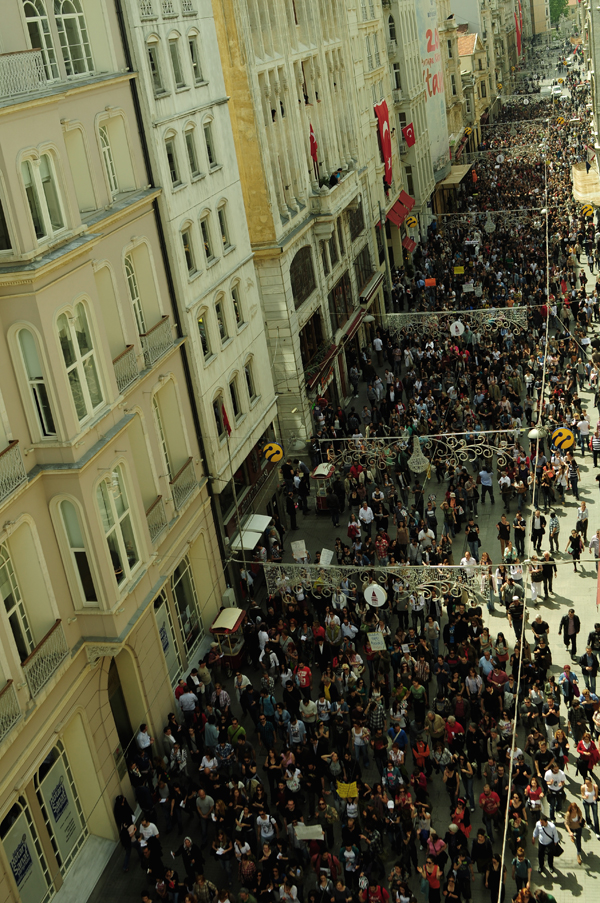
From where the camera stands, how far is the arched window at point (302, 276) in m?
37.6

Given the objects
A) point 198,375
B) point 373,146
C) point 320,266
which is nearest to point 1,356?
point 198,375

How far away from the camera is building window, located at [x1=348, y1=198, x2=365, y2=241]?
47.4 m

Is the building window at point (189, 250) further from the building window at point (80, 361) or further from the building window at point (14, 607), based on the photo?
the building window at point (14, 607)

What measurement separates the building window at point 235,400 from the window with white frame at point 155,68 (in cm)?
880

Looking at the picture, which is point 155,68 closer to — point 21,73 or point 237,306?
point 237,306

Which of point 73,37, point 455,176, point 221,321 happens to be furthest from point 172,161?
point 455,176

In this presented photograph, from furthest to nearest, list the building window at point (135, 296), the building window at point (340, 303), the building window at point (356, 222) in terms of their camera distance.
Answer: the building window at point (356, 222) → the building window at point (340, 303) → the building window at point (135, 296)

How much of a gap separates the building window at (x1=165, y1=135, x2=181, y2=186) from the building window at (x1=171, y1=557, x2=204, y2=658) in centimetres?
1035

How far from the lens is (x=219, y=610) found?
28.6 m

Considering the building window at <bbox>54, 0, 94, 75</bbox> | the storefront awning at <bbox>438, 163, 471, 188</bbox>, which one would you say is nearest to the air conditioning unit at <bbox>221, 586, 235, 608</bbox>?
the building window at <bbox>54, 0, 94, 75</bbox>

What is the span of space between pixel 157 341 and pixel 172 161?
5539mm

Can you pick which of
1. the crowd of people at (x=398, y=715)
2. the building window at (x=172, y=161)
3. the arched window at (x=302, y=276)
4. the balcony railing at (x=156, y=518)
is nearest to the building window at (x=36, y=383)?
the balcony railing at (x=156, y=518)

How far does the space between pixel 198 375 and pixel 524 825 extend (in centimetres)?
1477

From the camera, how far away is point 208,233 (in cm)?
2989
